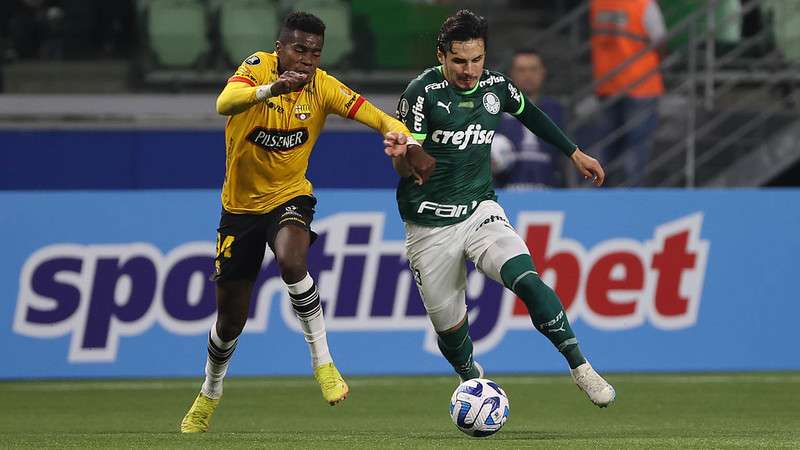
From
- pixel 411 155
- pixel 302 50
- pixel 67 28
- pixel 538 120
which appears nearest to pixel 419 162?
pixel 411 155

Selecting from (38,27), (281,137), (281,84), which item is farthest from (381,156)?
(281,84)

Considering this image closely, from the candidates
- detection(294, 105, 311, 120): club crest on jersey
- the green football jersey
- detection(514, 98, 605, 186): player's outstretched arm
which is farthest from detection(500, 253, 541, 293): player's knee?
detection(294, 105, 311, 120): club crest on jersey

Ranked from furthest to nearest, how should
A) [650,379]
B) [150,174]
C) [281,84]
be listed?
[150,174]
[650,379]
[281,84]

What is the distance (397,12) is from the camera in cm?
1714

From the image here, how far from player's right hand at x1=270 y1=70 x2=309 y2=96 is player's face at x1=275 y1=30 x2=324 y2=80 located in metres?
0.58

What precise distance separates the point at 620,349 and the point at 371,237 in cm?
212

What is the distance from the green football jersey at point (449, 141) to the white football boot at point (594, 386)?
1178mm

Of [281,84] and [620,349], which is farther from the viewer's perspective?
[620,349]

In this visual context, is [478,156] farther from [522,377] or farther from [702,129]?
[702,129]

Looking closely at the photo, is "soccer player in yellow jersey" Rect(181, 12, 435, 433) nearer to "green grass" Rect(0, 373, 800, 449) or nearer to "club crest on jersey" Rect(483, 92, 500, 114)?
"green grass" Rect(0, 373, 800, 449)

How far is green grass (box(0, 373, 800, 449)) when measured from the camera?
821 centimetres

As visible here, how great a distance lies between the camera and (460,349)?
31.3 ft

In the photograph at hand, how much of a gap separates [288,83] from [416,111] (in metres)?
0.99

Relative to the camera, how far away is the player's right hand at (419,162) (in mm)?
8484
